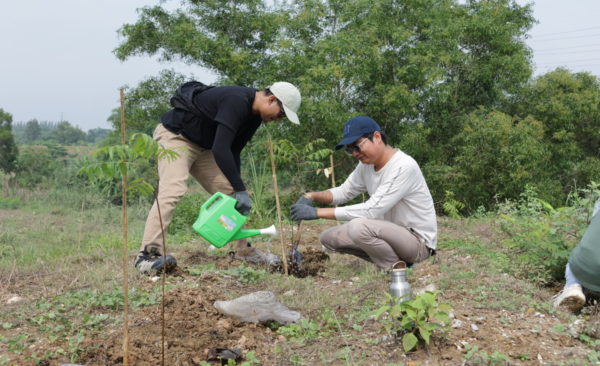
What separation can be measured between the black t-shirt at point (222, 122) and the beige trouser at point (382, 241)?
85cm

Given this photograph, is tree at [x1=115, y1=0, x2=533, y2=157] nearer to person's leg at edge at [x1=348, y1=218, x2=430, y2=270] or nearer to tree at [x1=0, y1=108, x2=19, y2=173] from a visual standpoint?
tree at [x1=0, y1=108, x2=19, y2=173]

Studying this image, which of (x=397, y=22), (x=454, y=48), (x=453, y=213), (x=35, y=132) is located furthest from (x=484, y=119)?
(x=35, y=132)

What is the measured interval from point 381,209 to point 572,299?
4.06ft

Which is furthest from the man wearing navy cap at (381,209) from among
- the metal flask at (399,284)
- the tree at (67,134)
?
the tree at (67,134)

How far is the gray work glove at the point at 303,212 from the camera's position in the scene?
11.2 feet

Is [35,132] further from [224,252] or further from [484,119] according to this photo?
[224,252]

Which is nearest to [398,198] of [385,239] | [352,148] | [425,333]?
[385,239]

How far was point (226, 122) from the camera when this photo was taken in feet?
11.5

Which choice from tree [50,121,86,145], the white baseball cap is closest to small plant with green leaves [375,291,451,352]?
the white baseball cap

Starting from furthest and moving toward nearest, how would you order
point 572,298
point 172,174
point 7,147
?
1. point 7,147
2. point 172,174
3. point 572,298

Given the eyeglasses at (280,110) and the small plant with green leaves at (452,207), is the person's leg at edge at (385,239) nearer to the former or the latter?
the eyeglasses at (280,110)

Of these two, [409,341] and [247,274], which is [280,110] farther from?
[409,341]

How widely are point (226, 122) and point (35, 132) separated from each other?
57.5 metres

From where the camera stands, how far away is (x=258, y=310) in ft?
8.98
